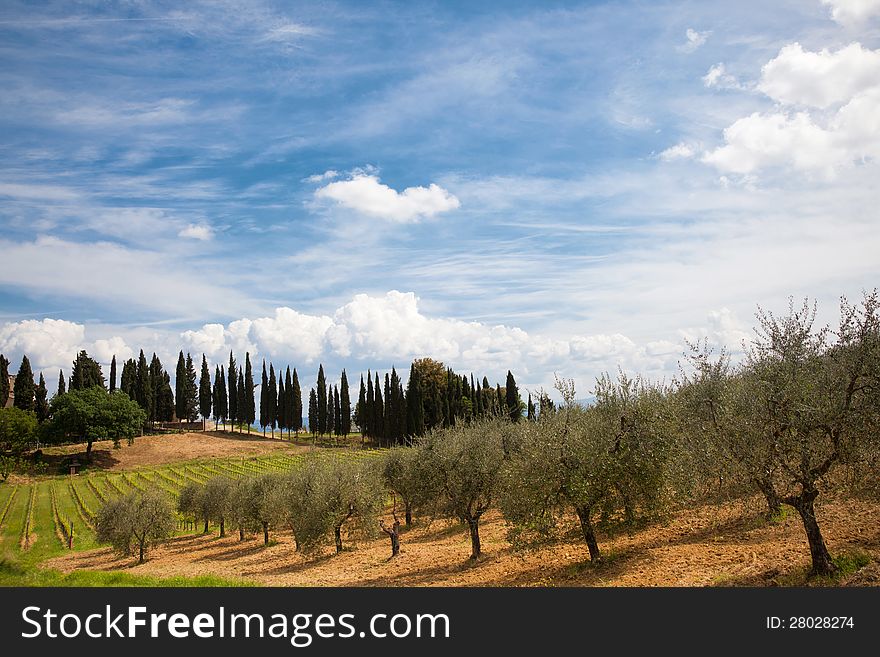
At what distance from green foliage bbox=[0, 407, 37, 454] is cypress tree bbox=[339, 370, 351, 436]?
51.0m

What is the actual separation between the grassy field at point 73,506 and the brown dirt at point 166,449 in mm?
4268

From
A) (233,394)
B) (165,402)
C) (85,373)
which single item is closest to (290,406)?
(233,394)

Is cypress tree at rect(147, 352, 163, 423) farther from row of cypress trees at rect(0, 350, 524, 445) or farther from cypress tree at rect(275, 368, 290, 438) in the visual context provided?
cypress tree at rect(275, 368, 290, 438)

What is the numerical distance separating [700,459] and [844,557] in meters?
4.28

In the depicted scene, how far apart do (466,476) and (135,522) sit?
1178 inches

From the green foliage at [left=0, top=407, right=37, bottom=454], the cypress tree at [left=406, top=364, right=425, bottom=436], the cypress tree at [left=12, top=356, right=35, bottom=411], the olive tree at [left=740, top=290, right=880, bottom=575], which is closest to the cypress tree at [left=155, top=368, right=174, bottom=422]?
the cypress tree at [left=12, top=356, right=35, bottom=411]

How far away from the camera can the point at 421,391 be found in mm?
94250

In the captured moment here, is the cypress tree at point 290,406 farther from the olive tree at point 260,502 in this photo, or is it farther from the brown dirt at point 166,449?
the olive tree at point 260,502

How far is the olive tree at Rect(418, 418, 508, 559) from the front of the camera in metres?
27.8

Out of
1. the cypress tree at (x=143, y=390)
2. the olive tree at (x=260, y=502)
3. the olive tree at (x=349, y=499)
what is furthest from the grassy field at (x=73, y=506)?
the cypress tree at (x=143, y=390)

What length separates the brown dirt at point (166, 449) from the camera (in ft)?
278
